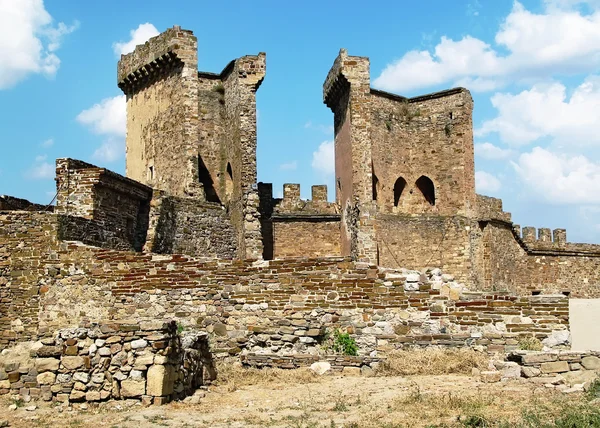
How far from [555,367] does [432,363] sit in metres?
2.02

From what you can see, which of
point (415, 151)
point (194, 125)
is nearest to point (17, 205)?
point (194, 125)

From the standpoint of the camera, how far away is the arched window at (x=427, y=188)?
29.8 meters

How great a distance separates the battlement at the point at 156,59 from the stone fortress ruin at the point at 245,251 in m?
0.07

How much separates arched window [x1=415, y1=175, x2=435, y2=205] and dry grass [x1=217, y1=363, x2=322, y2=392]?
18.7 m

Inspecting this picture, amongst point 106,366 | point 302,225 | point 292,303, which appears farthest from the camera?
point 302,225

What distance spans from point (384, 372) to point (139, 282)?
5250 millimetres

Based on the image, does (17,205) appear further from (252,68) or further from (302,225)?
(302,225)

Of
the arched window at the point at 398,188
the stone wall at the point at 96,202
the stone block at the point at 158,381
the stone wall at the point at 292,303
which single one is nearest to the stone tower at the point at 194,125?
the stone wall at the point at 96,202

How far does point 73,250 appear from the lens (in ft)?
50.8

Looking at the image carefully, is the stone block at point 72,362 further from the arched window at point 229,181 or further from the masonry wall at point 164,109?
the arched window at point 229,181

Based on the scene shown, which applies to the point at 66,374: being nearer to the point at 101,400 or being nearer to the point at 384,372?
the point at 101,400

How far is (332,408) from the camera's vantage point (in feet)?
30.0

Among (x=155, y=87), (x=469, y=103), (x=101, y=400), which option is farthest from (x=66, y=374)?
(x=469, y=103)

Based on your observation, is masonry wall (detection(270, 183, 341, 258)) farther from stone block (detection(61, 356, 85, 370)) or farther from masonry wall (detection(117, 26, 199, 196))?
stone block (detection(61, 356, 85, 370))
